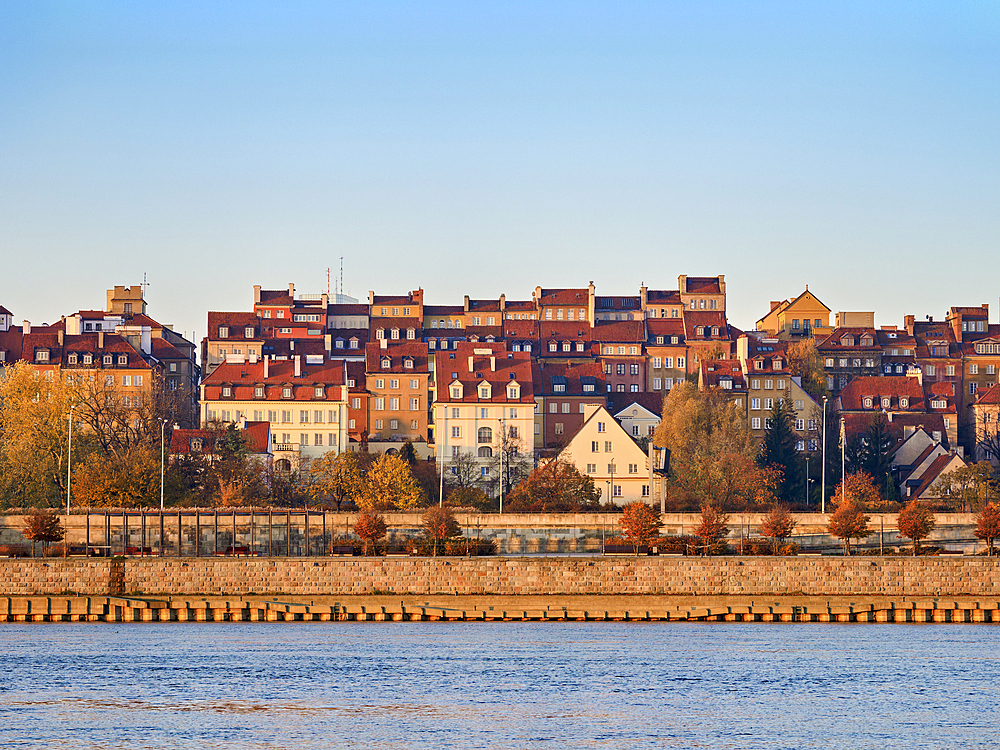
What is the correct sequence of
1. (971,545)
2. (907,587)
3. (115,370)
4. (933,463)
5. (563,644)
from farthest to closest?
(115,370), (933,463), (971,545), (907,587), (563,644)

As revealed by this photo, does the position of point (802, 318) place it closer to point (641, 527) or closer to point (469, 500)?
point (469, 500)

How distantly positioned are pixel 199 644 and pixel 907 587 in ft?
83.6

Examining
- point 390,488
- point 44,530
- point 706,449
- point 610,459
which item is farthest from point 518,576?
point 706,449

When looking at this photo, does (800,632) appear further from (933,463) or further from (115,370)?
(115,370)

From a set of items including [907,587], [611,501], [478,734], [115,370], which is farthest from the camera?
[115,370]

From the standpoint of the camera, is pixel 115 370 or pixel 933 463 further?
pixel 115 370

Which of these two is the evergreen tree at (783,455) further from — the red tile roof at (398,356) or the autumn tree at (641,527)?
the autumn tree at (641,527)

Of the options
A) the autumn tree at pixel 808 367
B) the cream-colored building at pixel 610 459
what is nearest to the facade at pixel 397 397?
A: the cream-colored building at pixel 610 459

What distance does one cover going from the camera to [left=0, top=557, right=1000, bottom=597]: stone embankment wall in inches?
2363

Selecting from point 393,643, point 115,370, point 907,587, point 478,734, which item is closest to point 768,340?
point 115,370

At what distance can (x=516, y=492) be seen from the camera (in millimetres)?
107312

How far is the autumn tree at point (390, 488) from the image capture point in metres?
104

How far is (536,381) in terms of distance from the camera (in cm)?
14188

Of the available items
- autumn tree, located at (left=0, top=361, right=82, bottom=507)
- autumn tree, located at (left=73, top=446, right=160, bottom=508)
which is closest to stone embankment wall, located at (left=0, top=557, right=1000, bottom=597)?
autumn tree, located at (left=73, top=446, right=160, bottom=508)
